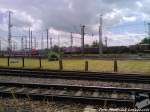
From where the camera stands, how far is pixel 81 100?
11195 millimetres

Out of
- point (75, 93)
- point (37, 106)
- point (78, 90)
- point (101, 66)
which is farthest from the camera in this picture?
point (101, 66)

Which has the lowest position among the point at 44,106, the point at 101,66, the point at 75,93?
the point at 44,106

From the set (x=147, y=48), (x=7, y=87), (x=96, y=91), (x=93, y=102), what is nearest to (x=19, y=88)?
(x=7, y=87)

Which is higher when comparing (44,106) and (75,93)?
(75,93)

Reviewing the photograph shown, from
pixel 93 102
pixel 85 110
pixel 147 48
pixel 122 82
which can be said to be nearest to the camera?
pixel 85 110

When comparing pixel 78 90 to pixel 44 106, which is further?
pixel 78 90

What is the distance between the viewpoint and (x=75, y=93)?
1312 cm

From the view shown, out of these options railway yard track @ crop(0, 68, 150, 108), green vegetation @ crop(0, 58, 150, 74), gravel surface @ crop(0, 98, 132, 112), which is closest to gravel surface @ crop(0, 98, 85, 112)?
gravel surface @ crop(0, 98, 132, 112)

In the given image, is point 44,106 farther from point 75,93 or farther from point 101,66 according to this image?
→ point 101,66

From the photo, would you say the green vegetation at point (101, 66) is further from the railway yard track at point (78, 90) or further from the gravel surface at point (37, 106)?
the gravel surface at point (37, 106)

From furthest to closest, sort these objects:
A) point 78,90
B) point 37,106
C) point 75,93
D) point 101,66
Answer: point 101,66 < point 78,90 < point 75,93 < point 37,106

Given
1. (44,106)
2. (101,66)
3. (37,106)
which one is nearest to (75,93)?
(44,106)

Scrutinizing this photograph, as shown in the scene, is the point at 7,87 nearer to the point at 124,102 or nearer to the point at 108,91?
the point at 108,91

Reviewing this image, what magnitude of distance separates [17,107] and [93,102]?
260 centimetres
